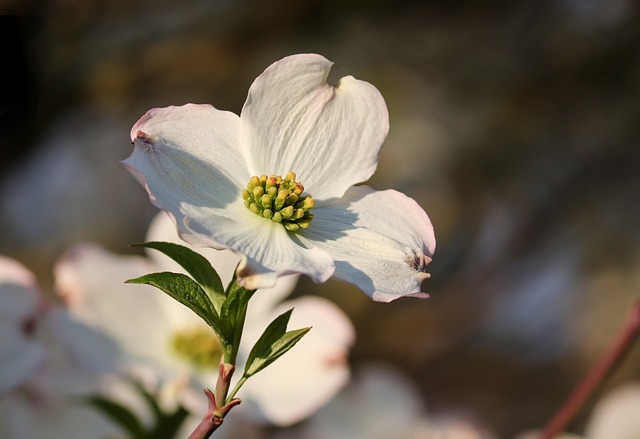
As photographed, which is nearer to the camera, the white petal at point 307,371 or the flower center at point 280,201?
the flower center at point 280,201

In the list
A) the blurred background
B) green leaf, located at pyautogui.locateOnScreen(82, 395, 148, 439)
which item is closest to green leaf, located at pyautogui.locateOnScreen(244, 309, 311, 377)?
green leaf, located at pyautogui.locateOnScreen(82, 395, 148, 439)

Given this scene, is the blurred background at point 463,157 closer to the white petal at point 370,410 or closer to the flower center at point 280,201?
the white petal at point 370,410

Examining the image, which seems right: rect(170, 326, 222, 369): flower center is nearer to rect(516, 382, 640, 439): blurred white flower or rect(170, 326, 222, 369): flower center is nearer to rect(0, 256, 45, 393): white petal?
rect(0, 256, 45, 393): white petal

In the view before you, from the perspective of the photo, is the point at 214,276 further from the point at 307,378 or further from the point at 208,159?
the point at 307,378

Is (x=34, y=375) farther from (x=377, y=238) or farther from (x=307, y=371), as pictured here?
(x=377, y=238)

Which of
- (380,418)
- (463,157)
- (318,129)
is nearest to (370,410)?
(380,418)

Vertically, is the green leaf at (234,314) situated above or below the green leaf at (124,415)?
above

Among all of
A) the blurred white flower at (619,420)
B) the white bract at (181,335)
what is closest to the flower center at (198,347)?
the white bract at (181,335)
